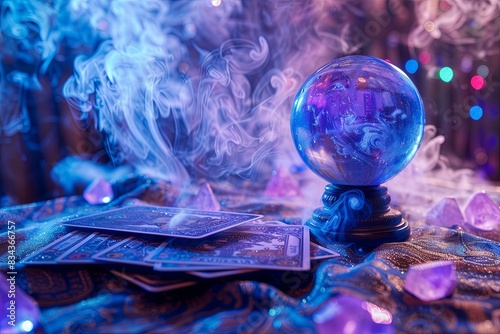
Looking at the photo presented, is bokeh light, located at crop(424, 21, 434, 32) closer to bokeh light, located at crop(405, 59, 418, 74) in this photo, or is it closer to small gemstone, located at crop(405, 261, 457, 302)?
bokeh light, located at crop(405, 59, 418, 74)

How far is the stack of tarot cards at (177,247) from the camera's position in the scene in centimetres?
98

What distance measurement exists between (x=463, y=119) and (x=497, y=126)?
1.01 ft

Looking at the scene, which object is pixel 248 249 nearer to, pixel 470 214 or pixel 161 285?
pixel 161 285

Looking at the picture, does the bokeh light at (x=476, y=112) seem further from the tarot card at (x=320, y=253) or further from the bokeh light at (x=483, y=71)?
the tarot card at (x=320, y=253)

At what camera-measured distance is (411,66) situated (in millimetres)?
3551

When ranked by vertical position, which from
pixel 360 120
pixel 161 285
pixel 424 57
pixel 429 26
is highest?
pixel 429 26

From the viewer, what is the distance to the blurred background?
82.0 inches

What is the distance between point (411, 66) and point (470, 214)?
2293 mm

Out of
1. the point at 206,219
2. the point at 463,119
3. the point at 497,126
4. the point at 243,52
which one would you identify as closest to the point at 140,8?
the point at 243,52

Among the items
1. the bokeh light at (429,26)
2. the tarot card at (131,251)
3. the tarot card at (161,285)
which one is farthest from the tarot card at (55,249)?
the bokeh light at (429,26)

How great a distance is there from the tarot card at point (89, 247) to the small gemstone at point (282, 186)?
0.96m

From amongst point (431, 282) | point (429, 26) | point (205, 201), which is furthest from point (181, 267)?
point (429, 26)

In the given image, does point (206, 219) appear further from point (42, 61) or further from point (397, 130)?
point (42, 61)

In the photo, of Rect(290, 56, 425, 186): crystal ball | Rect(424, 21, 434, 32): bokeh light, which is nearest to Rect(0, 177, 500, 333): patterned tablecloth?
Rect(290, 56, 425, 186): crystal ball
